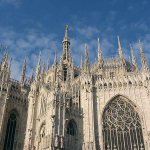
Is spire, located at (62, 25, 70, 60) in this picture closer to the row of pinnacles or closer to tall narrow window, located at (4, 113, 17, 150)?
the row of pinnacles

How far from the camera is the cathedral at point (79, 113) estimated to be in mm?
32625

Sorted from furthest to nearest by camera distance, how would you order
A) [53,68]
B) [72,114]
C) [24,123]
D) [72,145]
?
1. [53,68]
2. [24,123]
3. [72,114]
4. [72,145]

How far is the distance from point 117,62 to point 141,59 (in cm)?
1141

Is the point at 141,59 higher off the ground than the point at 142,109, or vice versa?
the point at 141,59

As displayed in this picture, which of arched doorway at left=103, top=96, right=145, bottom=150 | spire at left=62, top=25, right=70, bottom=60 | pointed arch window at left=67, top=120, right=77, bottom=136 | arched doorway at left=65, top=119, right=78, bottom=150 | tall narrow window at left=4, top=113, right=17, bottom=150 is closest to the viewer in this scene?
arched doorway at left=65, top=119, right=78, bottom=150

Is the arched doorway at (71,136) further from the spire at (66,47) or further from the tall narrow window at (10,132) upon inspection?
the spire at (66,47)

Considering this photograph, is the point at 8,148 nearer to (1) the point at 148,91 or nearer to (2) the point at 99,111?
(2) the point at 99,111

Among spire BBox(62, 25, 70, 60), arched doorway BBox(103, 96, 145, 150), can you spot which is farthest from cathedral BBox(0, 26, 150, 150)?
spire BBox(62, 25, 70, 60)

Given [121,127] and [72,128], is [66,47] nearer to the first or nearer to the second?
[72,128]

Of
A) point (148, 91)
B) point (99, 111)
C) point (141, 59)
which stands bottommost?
point (99, 111)

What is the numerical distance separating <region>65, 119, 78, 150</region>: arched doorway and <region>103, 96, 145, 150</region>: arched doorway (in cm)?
386

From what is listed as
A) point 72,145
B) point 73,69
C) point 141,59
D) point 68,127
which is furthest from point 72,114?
point 73,69

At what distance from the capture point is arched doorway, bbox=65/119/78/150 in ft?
105

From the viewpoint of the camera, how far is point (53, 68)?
175 ft
